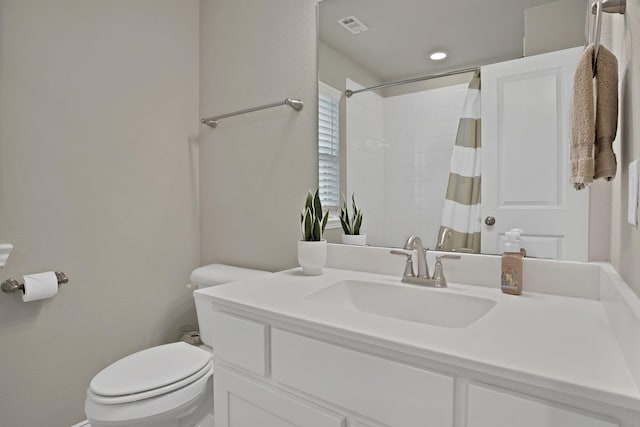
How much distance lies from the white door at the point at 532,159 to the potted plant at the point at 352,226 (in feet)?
1.57

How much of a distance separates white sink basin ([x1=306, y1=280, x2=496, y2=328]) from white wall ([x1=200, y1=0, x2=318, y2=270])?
0.51 meters

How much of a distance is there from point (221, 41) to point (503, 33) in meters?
1.48

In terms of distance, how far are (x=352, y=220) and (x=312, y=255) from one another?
0.26 metres

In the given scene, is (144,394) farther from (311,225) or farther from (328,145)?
(328,145)

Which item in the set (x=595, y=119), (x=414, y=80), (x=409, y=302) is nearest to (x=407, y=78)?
(x=414, y=80)

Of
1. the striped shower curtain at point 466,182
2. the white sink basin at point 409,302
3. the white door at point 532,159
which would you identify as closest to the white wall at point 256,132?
the white sink basin at point 409,302

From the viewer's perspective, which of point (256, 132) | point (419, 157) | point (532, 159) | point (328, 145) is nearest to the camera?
point (532, 159)

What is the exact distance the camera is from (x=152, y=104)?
1.88 meters

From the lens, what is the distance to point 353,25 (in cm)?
146

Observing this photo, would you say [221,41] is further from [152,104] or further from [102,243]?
[102,243]

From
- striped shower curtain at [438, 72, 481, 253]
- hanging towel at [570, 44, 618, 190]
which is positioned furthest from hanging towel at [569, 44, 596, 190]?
striped shower curtain at [438, 72, 481, 253]

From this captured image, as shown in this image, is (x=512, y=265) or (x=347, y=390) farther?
(x=512, y=265)

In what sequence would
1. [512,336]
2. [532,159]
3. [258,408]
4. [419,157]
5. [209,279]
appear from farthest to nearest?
[209,279] < [419,157] < [532,159] < [258,408] < [512,336]

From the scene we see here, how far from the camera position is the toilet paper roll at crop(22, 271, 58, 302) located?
4.50 feet
